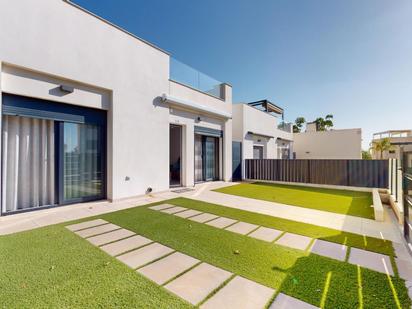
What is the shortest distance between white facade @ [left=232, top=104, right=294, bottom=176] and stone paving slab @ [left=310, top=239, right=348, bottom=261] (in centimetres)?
923

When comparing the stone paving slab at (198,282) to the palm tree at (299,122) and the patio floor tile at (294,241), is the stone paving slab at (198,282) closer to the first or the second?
the patio floor tile at (294,241)

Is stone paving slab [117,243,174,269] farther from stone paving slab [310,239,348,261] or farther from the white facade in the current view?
the white facade

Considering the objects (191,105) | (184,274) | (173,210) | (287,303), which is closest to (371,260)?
(287,303)

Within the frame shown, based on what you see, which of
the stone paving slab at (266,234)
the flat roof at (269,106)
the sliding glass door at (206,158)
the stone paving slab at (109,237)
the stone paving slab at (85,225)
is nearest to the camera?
the stone paving slab at (109,237)

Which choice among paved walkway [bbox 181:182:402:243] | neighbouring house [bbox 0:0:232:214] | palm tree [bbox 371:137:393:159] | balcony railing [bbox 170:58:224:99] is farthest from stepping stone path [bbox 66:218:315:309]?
palm tree [bbox 371:137:393:159]

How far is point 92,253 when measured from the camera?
2.77 m

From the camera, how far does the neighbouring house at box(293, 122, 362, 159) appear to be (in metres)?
18.2

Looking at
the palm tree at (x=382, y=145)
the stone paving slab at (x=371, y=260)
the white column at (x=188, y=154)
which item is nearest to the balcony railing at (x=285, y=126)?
the white column at (x=188, y=154)

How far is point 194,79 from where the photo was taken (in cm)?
902

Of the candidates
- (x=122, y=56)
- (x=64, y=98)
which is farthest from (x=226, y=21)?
(x=64, y=98)

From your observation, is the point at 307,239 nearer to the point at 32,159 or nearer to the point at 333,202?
the point at 333,202

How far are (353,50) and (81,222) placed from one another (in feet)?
38.5

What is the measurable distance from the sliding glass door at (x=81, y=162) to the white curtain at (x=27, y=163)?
0.30 meters

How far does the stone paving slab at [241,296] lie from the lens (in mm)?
1808
